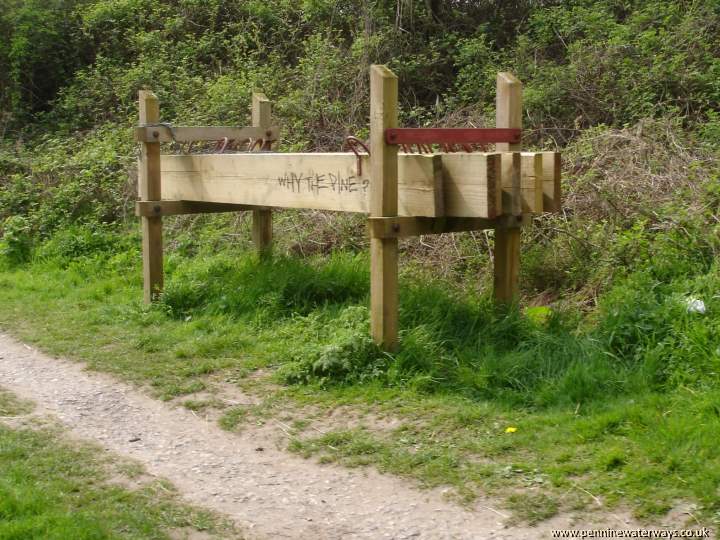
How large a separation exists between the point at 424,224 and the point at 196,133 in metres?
3.09

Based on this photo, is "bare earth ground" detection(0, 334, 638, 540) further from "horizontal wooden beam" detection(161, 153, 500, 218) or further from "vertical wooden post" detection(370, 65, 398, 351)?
"horizontal wooden beam" detection(161, 153, 500, 218)

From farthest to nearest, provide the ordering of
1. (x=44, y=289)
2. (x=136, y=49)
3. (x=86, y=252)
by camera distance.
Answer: (x=136, y=49) < (x=86, y=252) < (x=44, y=289)

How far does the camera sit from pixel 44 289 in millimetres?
9375

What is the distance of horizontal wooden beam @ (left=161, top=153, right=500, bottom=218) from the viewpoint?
545cm

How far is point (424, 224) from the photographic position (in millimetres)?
5871

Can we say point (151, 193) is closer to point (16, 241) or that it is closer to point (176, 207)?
point (176, 207)

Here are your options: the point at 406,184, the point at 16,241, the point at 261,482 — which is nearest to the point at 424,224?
the point at 406,184

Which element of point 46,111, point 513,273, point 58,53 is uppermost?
point 58,53

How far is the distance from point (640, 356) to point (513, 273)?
120 cm

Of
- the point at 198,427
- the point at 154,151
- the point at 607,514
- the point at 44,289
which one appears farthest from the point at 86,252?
the point at 607,514

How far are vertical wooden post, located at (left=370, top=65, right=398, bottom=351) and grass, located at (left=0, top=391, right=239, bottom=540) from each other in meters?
1.87

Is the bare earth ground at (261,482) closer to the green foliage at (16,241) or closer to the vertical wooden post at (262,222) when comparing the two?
the vertical wooden post at (262,222)

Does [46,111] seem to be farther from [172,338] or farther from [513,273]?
[513,273]

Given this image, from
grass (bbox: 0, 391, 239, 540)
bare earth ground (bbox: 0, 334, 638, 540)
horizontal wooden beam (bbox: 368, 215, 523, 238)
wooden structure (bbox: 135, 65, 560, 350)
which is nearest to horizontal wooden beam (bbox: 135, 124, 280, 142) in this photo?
wooden structure (bbox: 135, 65, 560, 350)
